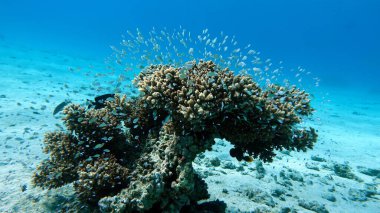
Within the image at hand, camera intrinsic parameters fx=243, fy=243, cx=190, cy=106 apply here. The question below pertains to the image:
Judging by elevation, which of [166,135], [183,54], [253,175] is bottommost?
[253,175]

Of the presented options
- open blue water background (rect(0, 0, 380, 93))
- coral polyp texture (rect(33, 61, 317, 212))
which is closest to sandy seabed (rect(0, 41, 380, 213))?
coral polyp texture (rect(33, 61, 317, 212))

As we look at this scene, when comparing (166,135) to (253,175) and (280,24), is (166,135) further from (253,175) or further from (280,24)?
(280,24)

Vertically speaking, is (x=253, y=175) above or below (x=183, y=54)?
below

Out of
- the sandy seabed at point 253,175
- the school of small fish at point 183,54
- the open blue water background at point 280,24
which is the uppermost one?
the open blue water background at point 280,24

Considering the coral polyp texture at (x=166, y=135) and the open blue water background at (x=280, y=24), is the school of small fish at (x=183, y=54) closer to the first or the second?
the coral polyp texture at (x=166, y=135)

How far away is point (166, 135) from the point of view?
16.1ft

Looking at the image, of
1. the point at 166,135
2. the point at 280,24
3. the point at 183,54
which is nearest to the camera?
the point at 166,135

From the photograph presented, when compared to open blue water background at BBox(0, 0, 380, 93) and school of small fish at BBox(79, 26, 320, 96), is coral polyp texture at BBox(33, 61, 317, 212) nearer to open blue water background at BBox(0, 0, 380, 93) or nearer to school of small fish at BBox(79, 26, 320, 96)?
school of small fish at BBox(79, 26, 320, 96)

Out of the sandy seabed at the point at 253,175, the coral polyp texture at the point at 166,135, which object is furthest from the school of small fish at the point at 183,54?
the sandy seabed at the point at 253,175

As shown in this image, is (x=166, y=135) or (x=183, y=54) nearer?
(x=166, y=135)

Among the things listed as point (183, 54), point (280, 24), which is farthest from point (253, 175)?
point (280, 24)

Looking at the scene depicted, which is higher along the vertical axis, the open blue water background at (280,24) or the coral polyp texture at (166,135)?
the open blue water background at (280,24)

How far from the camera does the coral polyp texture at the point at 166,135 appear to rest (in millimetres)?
4316

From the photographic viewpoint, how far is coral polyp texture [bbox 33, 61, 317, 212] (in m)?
4.32
